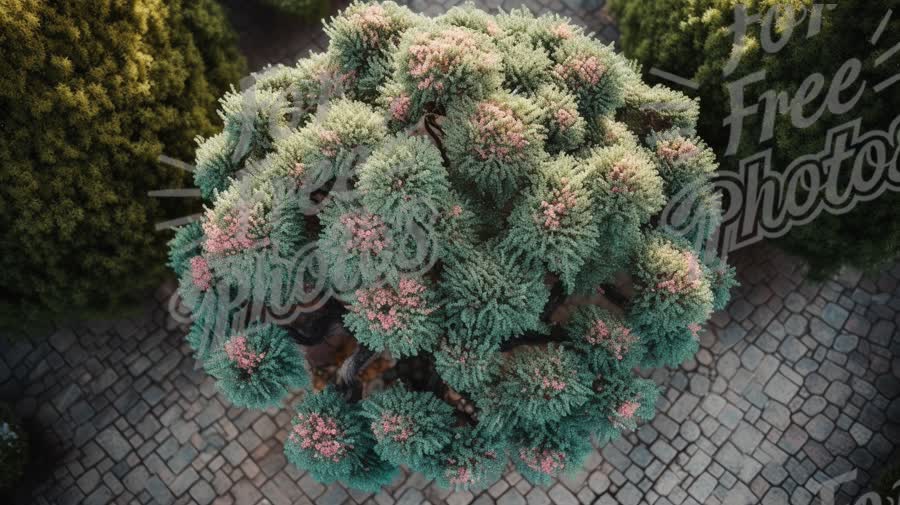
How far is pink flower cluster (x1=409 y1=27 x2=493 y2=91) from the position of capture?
21.2 feet

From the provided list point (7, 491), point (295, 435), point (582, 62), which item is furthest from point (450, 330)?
point (7, 491)

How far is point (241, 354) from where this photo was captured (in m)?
7.30

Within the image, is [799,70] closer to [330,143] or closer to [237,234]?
[330,143]

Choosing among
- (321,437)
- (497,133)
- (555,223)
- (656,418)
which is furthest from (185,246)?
(656,418)

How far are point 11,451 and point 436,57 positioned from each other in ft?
29.8

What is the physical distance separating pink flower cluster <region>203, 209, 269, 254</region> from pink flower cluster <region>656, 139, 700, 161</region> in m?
4.70

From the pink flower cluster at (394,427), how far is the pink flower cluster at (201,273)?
2577mm

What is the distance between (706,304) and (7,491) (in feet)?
36.1

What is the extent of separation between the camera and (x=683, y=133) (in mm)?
7875

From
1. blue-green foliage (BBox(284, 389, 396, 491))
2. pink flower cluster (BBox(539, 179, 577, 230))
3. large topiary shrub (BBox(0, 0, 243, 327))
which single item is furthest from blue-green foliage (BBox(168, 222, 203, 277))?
pink flower cluster (BBox(539, 179, 577, 230))

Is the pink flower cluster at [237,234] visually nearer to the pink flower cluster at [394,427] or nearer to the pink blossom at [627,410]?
the pink flower cluster at [394,427]

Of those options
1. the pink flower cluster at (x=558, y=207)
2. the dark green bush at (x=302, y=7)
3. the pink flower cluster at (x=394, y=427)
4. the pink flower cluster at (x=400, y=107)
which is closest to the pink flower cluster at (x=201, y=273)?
the pink flower cluster at (x=394, y=427)

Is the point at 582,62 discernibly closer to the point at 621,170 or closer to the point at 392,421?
the point at 621,170

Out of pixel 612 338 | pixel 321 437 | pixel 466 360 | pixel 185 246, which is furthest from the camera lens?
pixel 185 246
